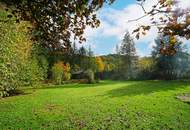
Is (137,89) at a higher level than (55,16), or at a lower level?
lower

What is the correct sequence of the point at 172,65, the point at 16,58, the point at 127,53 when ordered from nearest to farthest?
1. the point at 16,58
2. the point at 172,65
3. the point at 127,53

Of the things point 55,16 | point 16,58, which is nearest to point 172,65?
point 16,58

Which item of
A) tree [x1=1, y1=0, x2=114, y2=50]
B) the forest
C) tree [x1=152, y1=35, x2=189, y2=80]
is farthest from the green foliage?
tree [x1=152, y1=35, x2=189, y2=80]

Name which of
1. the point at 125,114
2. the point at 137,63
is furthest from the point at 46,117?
the point at 137,63

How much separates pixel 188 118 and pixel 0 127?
918cm

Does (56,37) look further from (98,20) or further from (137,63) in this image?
(137,63)

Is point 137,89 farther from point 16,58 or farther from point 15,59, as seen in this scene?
point 15,59

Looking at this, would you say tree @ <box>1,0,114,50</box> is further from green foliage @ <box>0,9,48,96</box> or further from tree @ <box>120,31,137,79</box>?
tree @ <box>120,31,137,79</box>

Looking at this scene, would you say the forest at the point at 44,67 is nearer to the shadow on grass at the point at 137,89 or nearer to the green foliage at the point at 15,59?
the green foliage at the point at 15,59

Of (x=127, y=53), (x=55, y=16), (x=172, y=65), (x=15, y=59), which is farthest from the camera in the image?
(x=127, y=53)

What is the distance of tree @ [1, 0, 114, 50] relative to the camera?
6.39 m

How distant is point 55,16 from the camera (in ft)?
22.0

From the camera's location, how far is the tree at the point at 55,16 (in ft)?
21.0

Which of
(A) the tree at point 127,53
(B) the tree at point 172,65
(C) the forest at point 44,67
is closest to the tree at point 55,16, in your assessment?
(C) the forest at point 44,67
